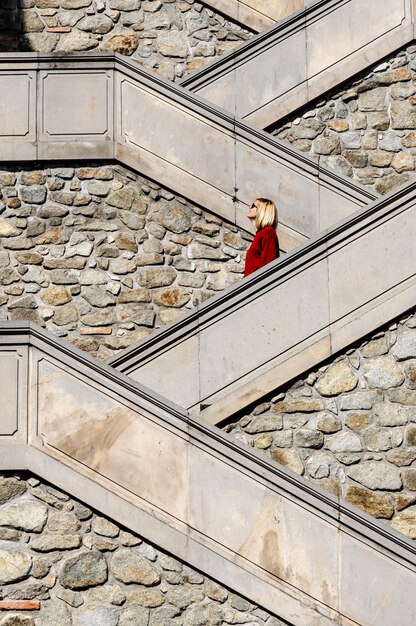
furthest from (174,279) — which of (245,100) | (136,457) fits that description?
(136,457)

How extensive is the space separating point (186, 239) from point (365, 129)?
208cm

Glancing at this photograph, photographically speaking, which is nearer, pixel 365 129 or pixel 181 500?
pixel 181 500

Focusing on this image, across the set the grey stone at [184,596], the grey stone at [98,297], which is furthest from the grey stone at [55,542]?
the grey stone at [98,297]

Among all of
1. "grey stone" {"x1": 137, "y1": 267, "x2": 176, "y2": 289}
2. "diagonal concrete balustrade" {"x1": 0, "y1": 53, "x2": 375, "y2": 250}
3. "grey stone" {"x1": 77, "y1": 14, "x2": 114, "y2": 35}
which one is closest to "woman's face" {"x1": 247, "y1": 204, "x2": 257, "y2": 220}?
"diagonal concrete balustrade" {"x1": 0, "y1": 53, "x2": 375, "y2": 250}

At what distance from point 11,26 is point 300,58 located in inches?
112

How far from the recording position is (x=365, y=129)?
41.3 ft

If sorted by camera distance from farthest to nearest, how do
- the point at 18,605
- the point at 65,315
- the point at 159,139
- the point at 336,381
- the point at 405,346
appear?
the point at 159,139 < the point at 65,315 < the point at 405,346 < the point at 336,381 < the point at 18,605

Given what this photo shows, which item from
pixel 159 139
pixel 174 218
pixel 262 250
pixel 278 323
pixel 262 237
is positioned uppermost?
pixel 159 139

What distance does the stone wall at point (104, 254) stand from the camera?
37.0 ft

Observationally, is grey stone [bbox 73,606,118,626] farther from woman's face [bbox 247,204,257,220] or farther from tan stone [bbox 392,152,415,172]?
tan stone [bbox 392,152,415,172]

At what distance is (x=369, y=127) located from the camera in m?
12.6

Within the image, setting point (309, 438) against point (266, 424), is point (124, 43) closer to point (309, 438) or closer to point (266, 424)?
point (266, 424)

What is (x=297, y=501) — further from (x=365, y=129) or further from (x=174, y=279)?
(x=365, y=129)

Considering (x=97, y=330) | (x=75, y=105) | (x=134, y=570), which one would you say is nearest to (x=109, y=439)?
(x=134, y=570)
